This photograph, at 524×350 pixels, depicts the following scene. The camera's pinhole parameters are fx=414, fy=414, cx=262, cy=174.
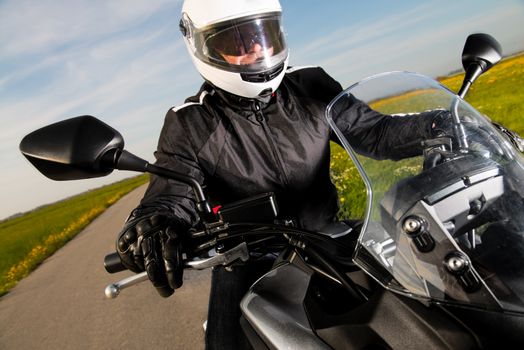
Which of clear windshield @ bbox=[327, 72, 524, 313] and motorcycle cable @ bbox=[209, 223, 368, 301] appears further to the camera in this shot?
motorcycle cable @ bbox=[209, 223, 368, 301]

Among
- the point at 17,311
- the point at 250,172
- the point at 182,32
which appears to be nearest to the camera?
the point at 250,172

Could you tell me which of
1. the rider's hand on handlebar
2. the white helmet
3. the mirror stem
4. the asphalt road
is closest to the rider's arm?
the rider's hand on handlebar

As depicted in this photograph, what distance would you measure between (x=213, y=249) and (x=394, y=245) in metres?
0.60

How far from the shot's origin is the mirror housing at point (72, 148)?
1149 millimetres

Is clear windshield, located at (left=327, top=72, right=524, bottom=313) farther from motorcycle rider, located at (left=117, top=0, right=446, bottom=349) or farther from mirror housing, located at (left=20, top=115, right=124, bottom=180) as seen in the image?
motorcycle rider, located at (left=117, top=0, right=446, bottom=349)

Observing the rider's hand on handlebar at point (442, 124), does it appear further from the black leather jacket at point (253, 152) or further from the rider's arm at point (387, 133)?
the black leather jacket at point (253, 152)

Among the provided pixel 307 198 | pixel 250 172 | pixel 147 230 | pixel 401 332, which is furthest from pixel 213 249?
pixel 307 198

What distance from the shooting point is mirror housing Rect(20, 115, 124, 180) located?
1149mm

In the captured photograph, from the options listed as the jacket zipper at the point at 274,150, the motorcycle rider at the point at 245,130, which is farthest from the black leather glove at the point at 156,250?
the jacket zipper at the point at 274,150

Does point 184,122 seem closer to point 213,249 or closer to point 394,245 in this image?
point 213,249

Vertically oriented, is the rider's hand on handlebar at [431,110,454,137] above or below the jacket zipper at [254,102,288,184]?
above

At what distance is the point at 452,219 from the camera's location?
3.15 feet

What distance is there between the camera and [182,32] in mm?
2506

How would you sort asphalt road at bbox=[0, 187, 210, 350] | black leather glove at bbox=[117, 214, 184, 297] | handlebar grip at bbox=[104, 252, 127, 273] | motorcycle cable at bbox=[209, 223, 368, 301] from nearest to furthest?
motorcycle cable at bbox=[209, 223, 368, 301] < black leather glove at bbox=[117, 214, 184, 297] < handlebar grip at bbox=[104, 252, 127, 273] < asphalt road at bbox=[0, 187, 210, 350]
